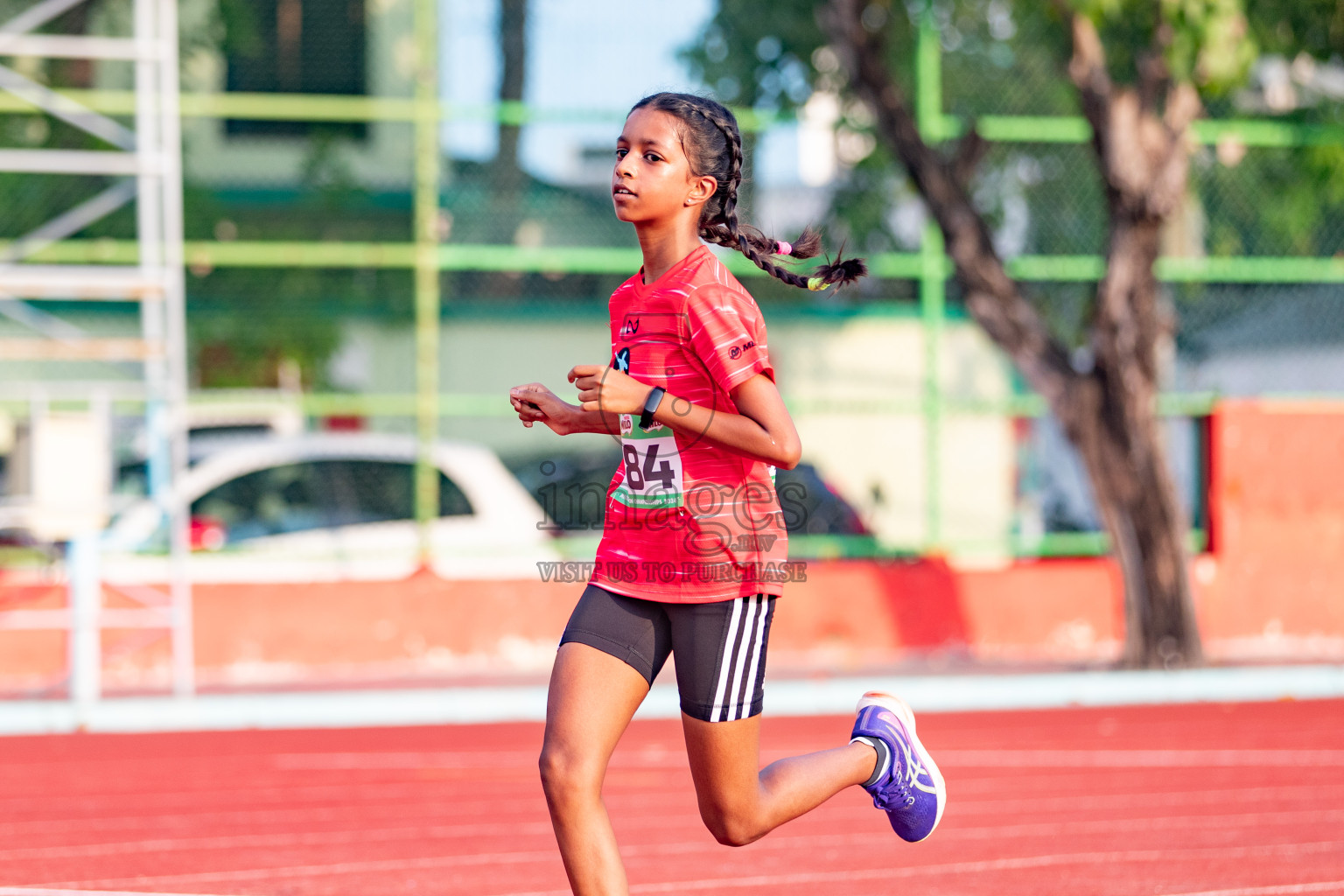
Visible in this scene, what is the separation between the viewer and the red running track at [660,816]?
5.41m

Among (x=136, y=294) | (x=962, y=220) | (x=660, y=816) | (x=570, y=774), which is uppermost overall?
(x=962, y=220)

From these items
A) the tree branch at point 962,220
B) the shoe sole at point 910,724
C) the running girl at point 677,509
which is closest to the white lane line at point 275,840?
the shoe sole at point 910,724

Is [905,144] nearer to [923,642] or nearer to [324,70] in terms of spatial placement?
[923,642]

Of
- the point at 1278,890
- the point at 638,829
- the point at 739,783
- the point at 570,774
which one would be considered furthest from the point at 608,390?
the point at 638,829

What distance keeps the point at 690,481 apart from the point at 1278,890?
2.74 m

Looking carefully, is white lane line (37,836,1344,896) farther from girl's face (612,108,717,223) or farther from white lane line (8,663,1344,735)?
white lane line (8,663,1344,735)

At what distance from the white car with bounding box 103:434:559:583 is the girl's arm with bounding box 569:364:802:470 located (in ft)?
25.5

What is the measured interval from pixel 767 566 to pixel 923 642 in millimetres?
8096

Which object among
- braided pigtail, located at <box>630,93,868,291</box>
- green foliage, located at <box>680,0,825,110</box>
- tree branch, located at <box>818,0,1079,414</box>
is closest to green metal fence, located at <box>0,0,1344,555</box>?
green foliage, located at <box>680,0,825,110</box>

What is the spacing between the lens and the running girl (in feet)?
11.5

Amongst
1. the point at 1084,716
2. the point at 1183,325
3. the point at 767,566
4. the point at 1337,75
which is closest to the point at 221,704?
the point at 1084,716

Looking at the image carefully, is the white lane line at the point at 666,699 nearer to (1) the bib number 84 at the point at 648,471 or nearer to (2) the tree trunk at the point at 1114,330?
(2) the tree trunk at the point at 1114,330

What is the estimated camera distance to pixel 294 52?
15.7 metres

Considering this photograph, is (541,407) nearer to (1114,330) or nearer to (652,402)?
(652,402)
